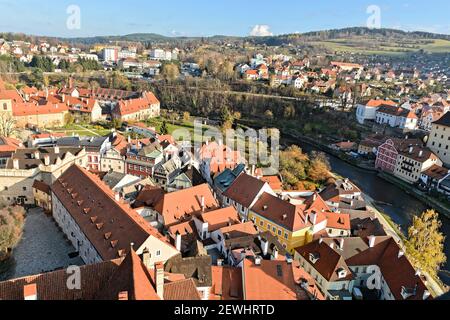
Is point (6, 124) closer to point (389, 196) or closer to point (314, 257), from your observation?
point (314, 257)

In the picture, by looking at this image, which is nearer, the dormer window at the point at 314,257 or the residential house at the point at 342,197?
the dormer window at the point at 314,257

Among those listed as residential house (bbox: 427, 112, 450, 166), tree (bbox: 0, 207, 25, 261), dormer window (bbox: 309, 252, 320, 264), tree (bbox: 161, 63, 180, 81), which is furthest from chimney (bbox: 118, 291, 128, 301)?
tree (bbox: 161, 63, 180, 81)

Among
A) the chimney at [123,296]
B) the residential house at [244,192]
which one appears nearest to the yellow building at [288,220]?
the residential house at [244,192]

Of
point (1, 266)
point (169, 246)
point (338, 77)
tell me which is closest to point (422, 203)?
point (169, 246)

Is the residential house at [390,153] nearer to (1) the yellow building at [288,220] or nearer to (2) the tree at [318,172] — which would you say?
(2) the tree at [318,172]

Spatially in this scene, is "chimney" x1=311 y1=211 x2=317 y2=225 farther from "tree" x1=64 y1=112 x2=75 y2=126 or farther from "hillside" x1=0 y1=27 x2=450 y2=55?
"hillside" x1=0 y1=27 x2=450 y2=55

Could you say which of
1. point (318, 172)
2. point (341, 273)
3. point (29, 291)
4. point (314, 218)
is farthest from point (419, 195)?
point (29, 291)
